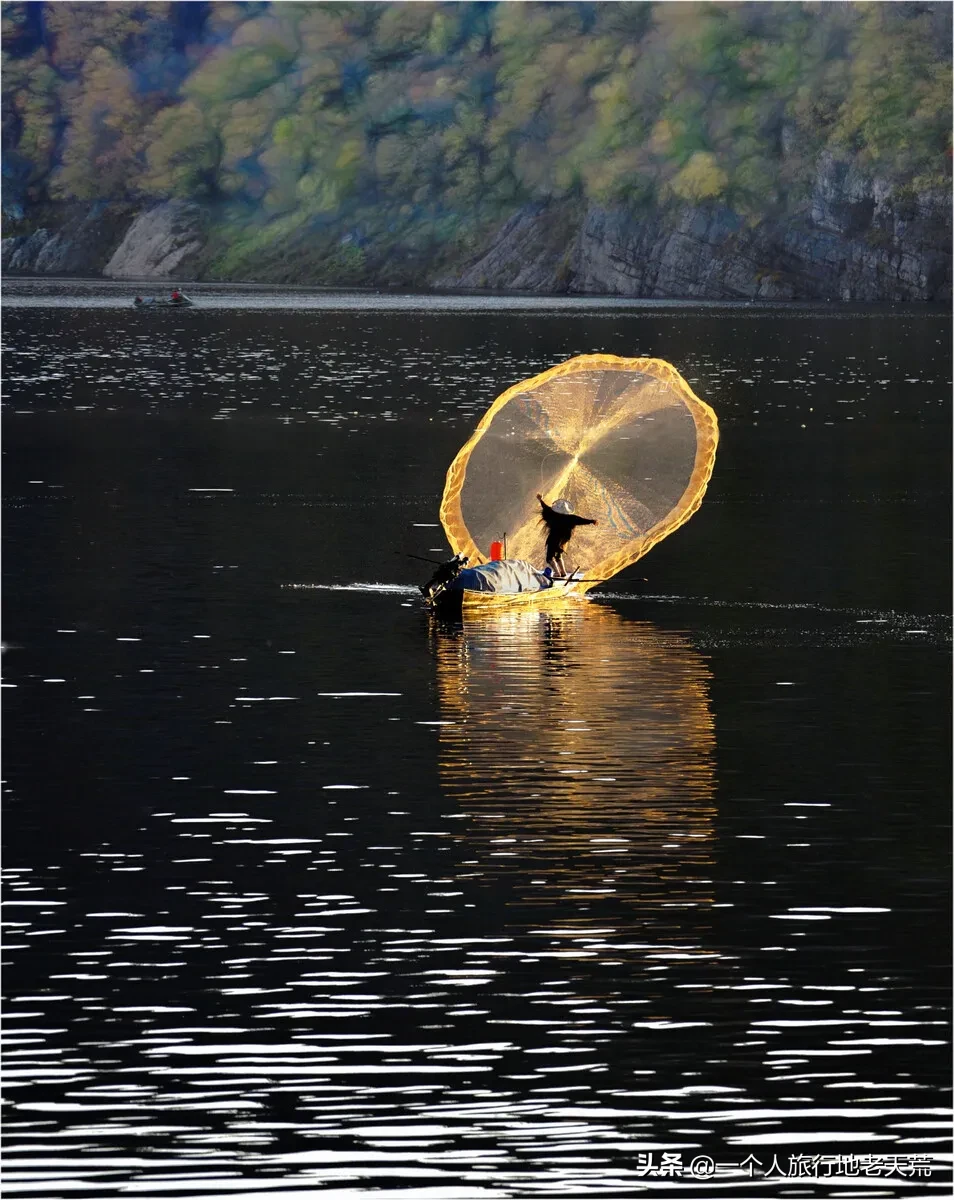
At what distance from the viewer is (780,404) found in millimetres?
81438

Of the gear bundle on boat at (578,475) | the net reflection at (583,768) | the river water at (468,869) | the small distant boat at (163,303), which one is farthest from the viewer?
the small distant boat at (163,303)

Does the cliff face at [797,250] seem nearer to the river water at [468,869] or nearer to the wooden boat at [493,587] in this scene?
the river water at [468,869]

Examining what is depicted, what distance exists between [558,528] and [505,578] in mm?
1411

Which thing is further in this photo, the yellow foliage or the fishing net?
the yellow foliage

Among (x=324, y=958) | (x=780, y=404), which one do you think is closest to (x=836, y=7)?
(x=780, y=404)

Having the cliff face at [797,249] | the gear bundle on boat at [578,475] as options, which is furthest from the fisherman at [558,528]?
the cliff face at [797,249]

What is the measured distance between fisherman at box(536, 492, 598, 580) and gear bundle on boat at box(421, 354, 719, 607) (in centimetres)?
1

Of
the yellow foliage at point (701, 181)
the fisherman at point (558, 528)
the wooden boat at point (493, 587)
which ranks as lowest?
the wooden boat at point (493, 587)

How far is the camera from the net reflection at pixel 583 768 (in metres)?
20.6

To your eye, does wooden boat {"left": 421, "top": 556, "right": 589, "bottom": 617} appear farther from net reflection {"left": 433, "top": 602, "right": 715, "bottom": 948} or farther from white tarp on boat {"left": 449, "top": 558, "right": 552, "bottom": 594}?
net reflection {"left": 433, "top": 602, "right": 715, "bottom": 948}

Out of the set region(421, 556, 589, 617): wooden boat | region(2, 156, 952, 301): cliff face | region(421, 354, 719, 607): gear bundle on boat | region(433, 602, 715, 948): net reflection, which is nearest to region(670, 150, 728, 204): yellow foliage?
region(2, 156, 952, 301): cliff face

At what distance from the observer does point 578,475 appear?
38969mm

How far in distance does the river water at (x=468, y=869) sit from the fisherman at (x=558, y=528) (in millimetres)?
843

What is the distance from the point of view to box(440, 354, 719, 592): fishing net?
124 ft
